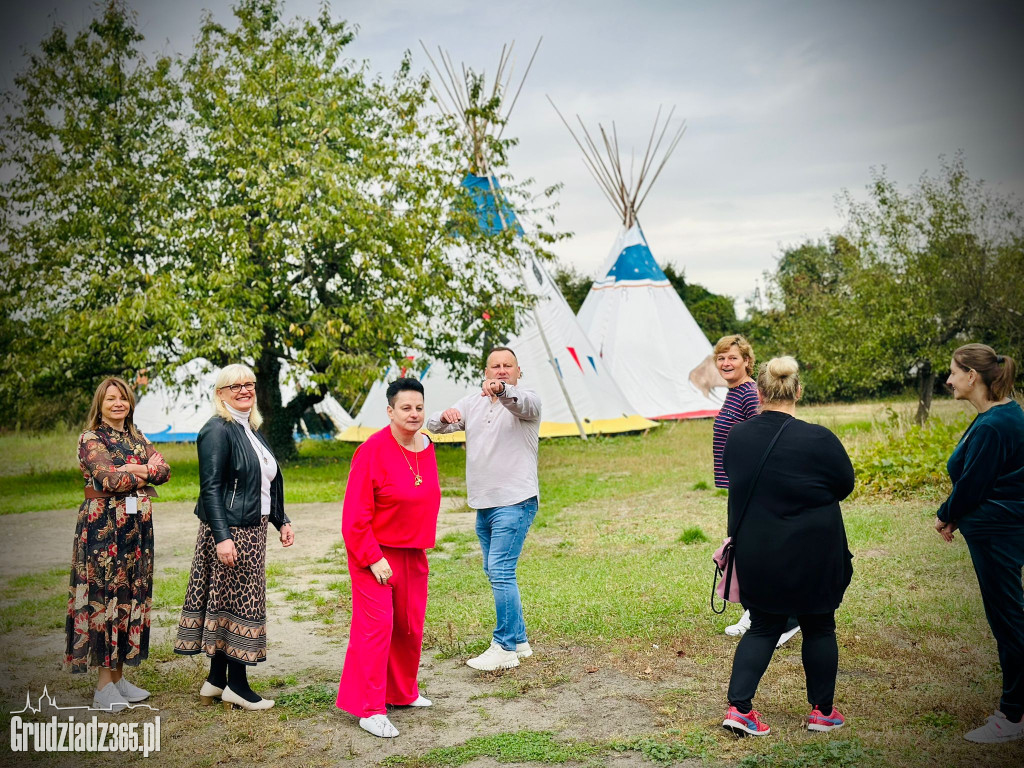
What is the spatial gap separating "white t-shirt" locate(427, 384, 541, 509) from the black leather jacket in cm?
103

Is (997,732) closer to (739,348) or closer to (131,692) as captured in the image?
(739,348)

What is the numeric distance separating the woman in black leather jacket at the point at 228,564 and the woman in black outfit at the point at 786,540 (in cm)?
227

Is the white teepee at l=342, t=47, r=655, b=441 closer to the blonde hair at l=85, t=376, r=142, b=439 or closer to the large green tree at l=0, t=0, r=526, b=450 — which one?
the large green tree at l=0, t=0, r=526, b=450

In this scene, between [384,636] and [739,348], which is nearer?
[384,636]

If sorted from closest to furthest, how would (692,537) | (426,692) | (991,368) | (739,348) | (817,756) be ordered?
(817,756)
(991,368)
(426,692)
(739,348)
(692,537)

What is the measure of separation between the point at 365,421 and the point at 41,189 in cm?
888

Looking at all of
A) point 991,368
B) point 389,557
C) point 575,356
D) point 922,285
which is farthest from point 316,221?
point 922,285

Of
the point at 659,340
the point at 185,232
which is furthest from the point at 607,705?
the point at 659,340

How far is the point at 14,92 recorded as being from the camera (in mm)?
14609

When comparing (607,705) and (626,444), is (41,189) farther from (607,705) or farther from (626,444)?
(607,705)

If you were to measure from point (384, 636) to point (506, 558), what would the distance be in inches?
37.1

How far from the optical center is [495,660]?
4.77 metres

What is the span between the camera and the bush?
994 centimetres

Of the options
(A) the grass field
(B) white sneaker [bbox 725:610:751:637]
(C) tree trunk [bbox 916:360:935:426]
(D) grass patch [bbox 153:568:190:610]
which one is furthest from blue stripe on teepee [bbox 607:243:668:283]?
(B) white sneaker [bbox 725:610:751:637]
